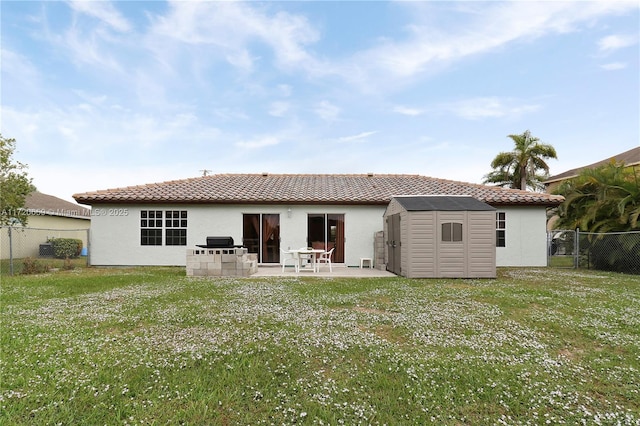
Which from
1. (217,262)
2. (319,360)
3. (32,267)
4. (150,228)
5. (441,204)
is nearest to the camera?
(319,360)

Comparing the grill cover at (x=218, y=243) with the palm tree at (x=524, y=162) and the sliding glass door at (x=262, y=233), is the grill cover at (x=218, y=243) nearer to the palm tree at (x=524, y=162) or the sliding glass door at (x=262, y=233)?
the sliding glass door at (x=262, y=233)

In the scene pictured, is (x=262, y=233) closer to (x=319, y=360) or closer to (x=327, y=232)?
(x=327, y=232)

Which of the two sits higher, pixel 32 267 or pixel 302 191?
pixel 302 191

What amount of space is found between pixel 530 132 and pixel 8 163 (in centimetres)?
3456

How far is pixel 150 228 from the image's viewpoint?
13.0m

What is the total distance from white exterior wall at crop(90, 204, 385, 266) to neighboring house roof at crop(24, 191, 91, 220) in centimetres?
1198

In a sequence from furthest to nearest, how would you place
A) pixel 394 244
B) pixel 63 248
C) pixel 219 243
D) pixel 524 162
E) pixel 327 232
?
pixel 524 162 < pixel 63 248 < pixel 327 232 < pixel 394 244 < pixel 219 243

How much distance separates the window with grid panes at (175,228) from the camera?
1309 cm

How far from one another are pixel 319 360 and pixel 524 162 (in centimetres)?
2878

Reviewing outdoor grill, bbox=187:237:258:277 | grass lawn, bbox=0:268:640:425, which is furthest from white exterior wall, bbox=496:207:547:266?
outdoor grill, bbox=187:237:258:277

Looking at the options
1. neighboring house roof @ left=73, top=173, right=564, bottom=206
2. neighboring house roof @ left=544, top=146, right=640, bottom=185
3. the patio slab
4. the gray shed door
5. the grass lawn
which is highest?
neighboring house roof @ left=544, top=146, right=640, bottom=185

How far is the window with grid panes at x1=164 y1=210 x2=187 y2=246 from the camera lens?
13.1m

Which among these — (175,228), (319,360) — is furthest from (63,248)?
(319,360)

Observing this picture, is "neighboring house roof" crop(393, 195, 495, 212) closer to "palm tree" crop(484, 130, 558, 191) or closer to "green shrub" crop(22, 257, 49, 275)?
"green shrub" crop(22, 257, 49, 275)
